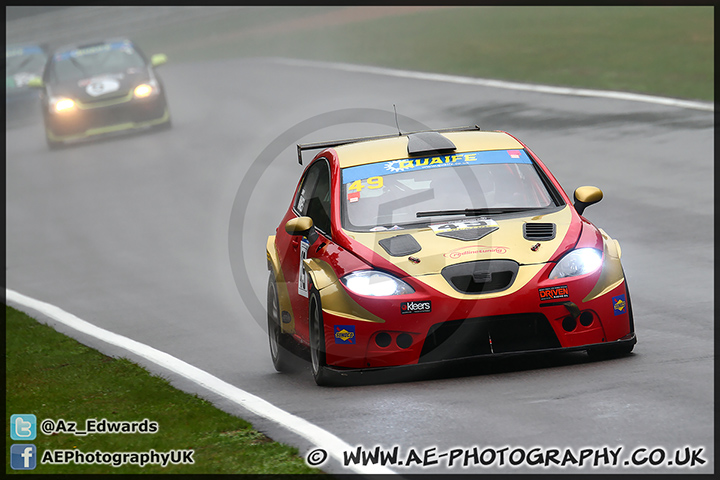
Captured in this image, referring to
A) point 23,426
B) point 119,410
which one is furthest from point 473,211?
point 23,426

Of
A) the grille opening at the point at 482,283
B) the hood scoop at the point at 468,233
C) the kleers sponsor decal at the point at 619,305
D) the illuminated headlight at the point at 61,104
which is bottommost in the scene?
the illuminated headlight at the point at 61,104

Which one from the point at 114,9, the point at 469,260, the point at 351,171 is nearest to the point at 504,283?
the point at 469,260

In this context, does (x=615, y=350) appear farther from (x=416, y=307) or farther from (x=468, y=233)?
(x=416, y=307)

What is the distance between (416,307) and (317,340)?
850mm

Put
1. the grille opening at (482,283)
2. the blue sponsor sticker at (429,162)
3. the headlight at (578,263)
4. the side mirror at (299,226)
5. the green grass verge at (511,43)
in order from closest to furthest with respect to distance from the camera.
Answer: the grille opening at (482,283) < the headlight at (578,263) < the side mirror at (299,226) < the blue sponsor sticker at (429,162) < the green grass verge at (511,43)

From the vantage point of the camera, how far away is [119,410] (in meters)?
7.90

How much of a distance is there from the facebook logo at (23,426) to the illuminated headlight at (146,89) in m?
17.5

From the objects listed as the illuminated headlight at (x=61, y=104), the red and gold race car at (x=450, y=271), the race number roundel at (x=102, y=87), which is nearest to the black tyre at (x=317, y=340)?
the red and gold race car at (x=450, y=271)

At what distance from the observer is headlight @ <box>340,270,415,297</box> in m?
7.52

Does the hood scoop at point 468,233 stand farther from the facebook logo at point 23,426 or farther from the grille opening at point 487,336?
the facebook logo at point 23,426

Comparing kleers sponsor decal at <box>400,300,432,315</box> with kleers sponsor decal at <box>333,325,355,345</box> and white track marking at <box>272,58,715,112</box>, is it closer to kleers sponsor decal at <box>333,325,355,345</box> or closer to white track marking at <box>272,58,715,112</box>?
kleers sponsor decal at <box>333,325,355,345</box>

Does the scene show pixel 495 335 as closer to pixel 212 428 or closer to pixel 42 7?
pixel 212 428

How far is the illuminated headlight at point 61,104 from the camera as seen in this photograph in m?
24.6

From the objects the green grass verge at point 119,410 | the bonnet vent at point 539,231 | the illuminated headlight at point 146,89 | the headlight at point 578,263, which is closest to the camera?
the green grass verge at point 119,410
